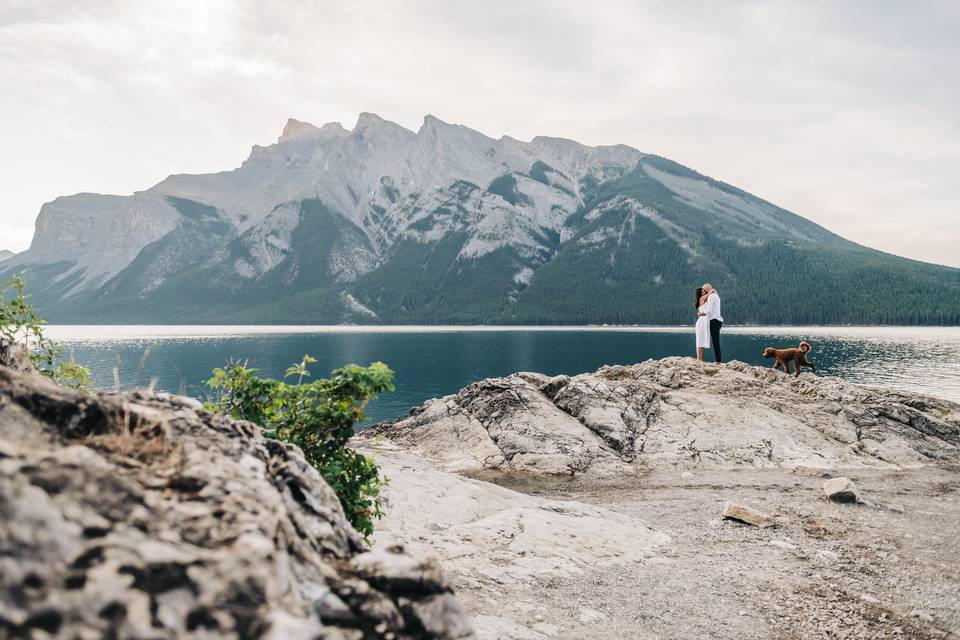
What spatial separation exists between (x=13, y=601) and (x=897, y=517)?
1762 cm

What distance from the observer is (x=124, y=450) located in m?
3.76

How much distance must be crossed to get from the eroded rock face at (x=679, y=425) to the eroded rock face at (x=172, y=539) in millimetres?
17401

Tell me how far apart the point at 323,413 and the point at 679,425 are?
19.5 metres

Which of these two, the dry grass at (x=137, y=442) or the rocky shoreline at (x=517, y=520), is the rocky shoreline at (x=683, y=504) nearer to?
the rocky shoreline at (x=517, y=520)

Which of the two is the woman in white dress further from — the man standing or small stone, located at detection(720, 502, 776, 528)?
small stone, located at detection(720, 502, 776, 528)

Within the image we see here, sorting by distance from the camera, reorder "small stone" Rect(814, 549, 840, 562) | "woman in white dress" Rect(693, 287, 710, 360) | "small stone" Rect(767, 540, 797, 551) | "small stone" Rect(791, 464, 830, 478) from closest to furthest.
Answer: "small stone" Rect(814, 549, 840, 562), "small stone" Rect(767, 540, 797, 551), "small stone" Rect(791, 464, 830, 478), "woman in white dress" Rect(693, 287, 710, 360)

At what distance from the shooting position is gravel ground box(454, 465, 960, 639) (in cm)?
779

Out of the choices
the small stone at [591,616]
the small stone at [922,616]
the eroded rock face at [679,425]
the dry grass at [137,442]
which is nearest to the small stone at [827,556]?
the small stone at [922,616]

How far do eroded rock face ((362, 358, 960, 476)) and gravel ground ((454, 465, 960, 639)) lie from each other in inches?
205

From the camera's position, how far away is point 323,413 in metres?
6.81

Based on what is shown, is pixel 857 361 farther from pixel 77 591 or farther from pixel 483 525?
pixel 77 591

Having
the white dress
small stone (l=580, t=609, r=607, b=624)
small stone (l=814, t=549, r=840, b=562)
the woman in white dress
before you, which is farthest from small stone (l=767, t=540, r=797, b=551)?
the white dress

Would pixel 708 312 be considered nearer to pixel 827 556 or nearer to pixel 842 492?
pixel 842 492

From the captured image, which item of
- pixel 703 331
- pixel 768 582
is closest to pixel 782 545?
pixel 768 582
